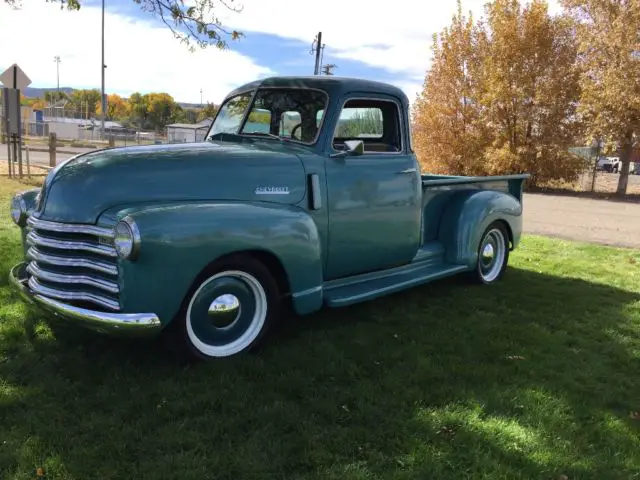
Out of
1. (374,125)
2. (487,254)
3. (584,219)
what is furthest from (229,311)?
(584,219)

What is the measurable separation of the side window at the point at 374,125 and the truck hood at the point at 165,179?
2.87 ft

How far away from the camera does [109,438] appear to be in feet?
8.91

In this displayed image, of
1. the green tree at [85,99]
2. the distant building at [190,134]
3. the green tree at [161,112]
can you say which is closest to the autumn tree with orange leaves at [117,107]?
the green tree at [85,99]

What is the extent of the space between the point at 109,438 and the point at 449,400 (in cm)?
186

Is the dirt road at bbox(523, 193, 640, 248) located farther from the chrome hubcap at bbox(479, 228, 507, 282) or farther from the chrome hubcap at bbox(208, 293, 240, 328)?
the chrome hubcap at bbox(208, 293, 240, 328)

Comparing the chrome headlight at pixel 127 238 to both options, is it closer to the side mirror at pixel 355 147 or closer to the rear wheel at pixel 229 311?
the rear wheel at pixel 229 311

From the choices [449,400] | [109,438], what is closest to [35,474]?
[109,438]

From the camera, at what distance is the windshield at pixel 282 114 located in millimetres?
4469

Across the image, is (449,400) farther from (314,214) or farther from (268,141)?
(268,141)

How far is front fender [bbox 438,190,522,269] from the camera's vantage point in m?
5.50

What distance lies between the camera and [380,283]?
185 inches

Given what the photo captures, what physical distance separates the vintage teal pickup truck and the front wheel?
2.03ft

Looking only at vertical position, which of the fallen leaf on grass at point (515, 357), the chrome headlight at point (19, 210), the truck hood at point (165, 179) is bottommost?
the fallen leaf on grass at point (515, 357)

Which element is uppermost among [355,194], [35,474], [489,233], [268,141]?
[268,141]
